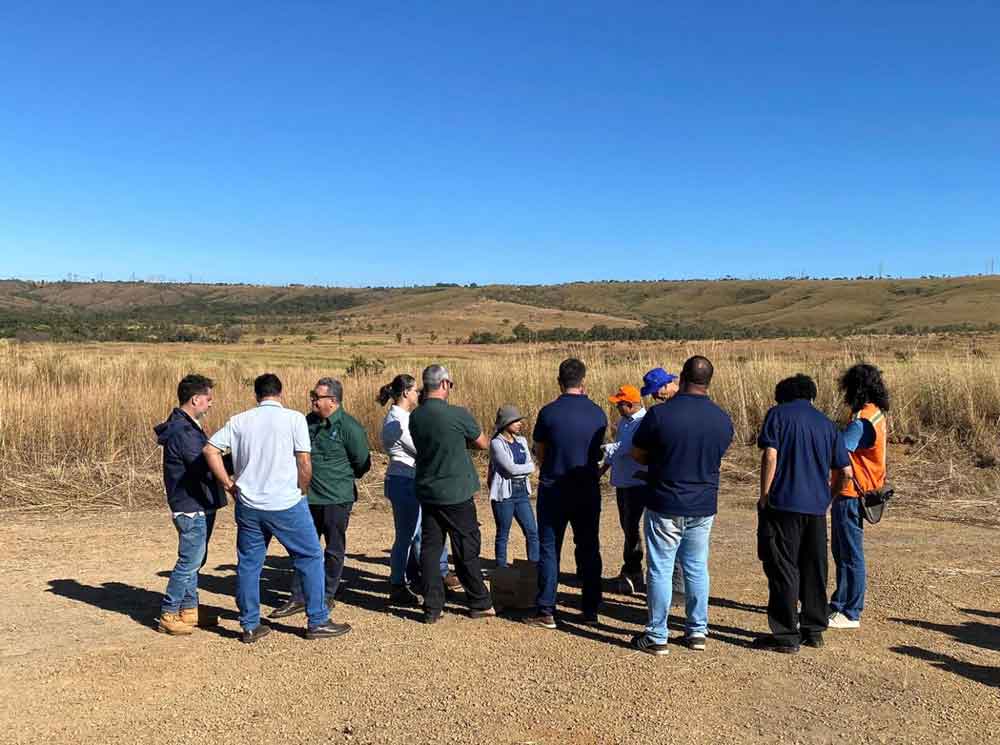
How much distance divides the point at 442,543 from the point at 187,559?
1792 mm

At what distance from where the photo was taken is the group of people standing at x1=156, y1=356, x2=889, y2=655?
5.03 meters

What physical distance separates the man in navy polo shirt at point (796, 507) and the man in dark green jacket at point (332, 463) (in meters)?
2.83

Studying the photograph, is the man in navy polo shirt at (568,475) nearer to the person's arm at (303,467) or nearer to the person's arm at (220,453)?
the person's arm at (303,467)

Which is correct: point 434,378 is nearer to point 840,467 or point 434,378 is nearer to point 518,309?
point 840,467

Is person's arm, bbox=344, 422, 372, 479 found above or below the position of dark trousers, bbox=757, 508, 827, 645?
above

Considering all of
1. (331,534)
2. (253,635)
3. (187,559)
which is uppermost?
(331,534)

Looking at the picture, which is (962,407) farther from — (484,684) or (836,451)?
(484,684)

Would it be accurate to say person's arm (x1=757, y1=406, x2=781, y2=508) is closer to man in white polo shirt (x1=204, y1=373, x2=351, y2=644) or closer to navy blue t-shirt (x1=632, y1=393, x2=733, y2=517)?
navy blue t-shirt (x1=632, y1=393, x2=733, y2=517)

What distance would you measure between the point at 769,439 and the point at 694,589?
109cm

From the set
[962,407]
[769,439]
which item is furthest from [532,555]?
[962,407]

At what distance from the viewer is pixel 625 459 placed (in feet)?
19.6

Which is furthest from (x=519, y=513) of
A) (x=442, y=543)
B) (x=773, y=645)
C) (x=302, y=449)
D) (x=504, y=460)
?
(x=773, y=645)

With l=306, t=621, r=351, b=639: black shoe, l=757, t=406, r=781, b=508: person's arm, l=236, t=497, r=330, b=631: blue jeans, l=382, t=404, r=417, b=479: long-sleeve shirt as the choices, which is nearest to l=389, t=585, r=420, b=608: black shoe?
l=306, t=621, r=351, b=639: black shoe

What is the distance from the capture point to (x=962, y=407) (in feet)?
40.2
